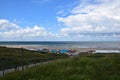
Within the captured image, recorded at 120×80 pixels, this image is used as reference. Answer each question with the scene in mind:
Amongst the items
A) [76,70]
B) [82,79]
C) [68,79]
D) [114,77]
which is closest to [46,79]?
[68,79]

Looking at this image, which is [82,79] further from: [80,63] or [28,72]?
[80,63]

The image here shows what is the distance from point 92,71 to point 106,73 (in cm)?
88

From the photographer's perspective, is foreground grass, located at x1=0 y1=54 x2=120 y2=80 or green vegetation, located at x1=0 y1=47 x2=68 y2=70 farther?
green vegetation, located at x1=0 y1=47 x2=68 y2=70

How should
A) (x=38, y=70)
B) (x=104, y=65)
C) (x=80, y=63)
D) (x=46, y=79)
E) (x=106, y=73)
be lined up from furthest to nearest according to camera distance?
1. (x=80, y=63)
2. (x=104, y=65)
3. (x=38, y=70)
4. (x=106, y=73)
5. (x=46, y=79)

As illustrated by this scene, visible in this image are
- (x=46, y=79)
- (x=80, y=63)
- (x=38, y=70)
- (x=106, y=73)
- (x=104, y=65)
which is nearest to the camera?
(x=46, y=79)

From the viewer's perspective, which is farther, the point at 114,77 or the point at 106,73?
the point at 106,73

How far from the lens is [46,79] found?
11547mm

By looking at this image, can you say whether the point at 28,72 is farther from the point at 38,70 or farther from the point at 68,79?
the point at 68,79

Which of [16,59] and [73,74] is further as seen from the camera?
[16,59]

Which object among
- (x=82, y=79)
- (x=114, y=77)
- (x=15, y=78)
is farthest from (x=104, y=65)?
(x=15, y=78)

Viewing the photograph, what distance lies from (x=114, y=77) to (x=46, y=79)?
3896 mm

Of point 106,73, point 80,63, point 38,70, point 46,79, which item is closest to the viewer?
point 46,79

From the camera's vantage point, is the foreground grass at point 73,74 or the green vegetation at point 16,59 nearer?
the foreground grass at point 73,74

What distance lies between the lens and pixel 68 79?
38.4ft
